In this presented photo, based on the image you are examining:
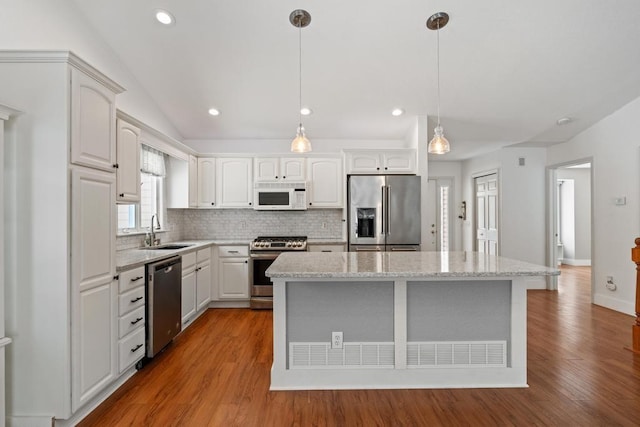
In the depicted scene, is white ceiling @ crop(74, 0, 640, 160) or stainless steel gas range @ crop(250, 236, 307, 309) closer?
white ceiling @ crop(74, 0, 640, 160)

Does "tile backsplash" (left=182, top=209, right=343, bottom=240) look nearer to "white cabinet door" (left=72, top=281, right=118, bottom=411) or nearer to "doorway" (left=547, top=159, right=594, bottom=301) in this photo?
"white cabinet door" (left=72, top=281, right=118, bottom=411)

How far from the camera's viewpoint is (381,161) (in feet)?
14.8

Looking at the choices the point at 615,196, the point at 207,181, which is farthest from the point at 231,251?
the point at 615,196

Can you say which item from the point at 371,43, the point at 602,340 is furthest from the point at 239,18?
the point at 602,340

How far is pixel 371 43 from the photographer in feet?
10.4

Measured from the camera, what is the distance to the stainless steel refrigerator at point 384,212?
4.26 meters

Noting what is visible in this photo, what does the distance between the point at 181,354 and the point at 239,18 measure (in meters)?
3.14

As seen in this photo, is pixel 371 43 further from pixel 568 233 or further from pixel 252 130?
Result: pixel 568 233

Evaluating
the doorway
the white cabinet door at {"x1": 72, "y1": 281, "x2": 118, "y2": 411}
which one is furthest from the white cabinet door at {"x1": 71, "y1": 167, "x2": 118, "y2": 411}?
the doorway

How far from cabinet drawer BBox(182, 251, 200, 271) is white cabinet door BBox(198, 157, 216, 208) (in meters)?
1.12

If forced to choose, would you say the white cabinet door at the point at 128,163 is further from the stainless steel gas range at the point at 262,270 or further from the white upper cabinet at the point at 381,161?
the white upper cabinet at the point at 381,161

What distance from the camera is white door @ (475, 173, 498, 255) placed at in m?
5.60

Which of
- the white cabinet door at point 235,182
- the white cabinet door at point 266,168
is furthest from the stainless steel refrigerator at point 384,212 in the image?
the white cabinet door at point 235,182

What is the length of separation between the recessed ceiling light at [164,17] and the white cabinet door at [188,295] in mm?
2538
